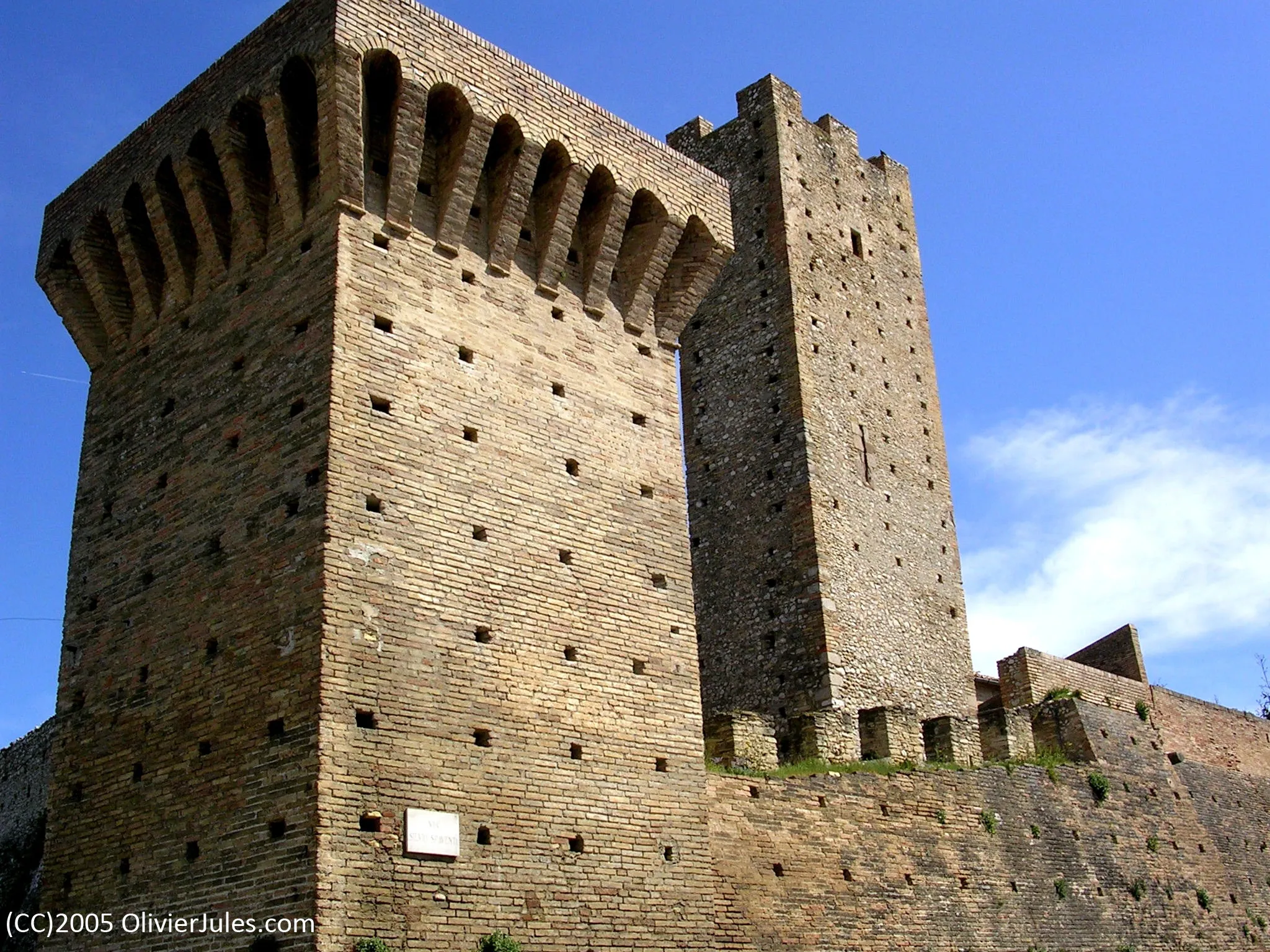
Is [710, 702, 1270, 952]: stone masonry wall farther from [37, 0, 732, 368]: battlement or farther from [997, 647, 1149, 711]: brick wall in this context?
[37, 0, 732, 368]: battlement

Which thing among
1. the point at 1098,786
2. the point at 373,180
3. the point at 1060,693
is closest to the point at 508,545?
the point at 373,180

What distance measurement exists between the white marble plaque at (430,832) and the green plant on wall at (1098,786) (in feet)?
35.0

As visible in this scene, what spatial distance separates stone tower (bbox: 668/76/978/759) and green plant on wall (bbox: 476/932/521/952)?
9265mm

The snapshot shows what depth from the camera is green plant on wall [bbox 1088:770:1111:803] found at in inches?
698

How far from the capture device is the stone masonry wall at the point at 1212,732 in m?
22.2

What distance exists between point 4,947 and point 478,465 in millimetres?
8564

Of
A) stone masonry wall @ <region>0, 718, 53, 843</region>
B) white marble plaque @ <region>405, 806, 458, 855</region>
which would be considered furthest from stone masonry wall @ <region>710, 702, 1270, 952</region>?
stone masonry wall @ <region>0, 718, 53, 843</region>

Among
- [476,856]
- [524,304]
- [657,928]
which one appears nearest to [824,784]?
[657,928]

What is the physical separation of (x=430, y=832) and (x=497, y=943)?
0.95m

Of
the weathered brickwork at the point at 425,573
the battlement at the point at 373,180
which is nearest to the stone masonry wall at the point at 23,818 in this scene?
the weathered brickwork at the point at 425,573

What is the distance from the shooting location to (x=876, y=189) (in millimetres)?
24953

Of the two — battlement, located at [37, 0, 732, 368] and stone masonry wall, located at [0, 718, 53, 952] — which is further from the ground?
battlement, located at [37, 0, 732, 368]

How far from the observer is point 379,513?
1069cm

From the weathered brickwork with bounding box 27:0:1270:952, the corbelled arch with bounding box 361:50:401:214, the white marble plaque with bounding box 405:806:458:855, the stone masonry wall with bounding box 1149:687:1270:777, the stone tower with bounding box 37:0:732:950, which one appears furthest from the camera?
the stone masonry wall with bounding box 1149:687:1270:777
